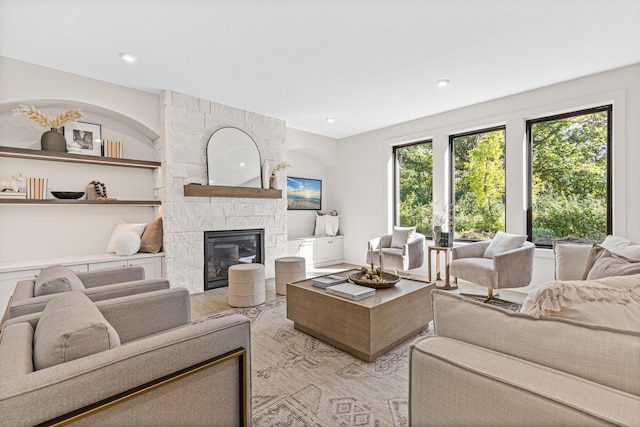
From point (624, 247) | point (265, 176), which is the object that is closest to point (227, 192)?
point (265, 176)

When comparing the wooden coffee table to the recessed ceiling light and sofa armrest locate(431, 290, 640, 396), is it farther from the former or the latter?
the recessed ceiling light

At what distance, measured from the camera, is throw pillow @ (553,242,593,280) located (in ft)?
9.04

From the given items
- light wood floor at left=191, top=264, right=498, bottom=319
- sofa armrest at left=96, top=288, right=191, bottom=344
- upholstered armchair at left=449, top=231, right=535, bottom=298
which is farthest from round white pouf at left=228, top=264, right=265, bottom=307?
upholstered armchair at left=449, top=231, right=535, bottom=298

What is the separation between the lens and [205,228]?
13.4ft

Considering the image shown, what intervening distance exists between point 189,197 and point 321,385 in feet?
9.87

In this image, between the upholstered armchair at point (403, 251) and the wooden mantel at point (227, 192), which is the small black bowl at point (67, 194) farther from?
the upholstered armchair at point (403, 251)

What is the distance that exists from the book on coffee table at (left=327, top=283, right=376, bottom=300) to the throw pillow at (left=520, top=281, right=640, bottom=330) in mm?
1346

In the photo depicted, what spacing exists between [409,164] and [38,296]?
5100 millimetres

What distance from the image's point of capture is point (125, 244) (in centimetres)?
342

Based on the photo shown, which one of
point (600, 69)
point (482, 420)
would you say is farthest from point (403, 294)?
point (600, 69)

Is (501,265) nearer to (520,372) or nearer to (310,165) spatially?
(520,372)

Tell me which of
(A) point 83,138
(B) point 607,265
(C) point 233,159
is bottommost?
(B) point 607,265

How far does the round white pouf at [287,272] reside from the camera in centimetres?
380

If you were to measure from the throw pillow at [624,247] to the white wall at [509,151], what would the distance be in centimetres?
86
